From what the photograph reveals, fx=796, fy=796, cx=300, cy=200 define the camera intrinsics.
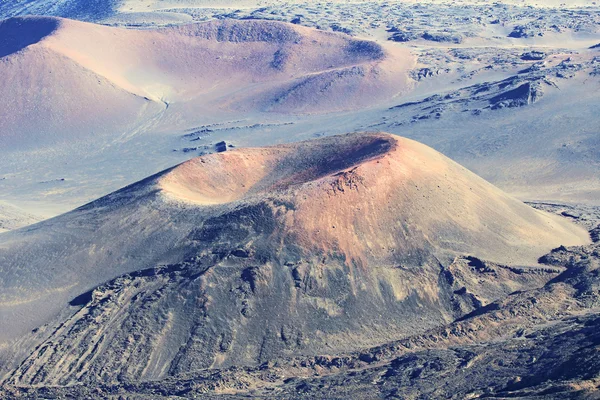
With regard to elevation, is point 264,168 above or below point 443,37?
below

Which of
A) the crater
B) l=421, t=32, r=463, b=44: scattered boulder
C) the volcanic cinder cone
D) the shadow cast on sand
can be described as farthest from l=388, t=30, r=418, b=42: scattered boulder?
the volcanic cinder cone

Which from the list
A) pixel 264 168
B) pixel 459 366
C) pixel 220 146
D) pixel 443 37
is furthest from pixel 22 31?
pixel 459 366

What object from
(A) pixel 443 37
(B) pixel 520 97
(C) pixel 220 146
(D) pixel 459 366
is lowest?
(C) pixel 220 146

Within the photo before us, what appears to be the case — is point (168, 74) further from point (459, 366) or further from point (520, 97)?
point (459, 366)

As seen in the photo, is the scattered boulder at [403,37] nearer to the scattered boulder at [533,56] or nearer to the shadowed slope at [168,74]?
the shadowed slope at [168,74]

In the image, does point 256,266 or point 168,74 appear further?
point 168,74

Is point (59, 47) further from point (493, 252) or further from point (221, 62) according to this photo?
point (493, 252)

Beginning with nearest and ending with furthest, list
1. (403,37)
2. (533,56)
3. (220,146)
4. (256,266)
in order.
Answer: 1. (256,266)
2. (220,146)
3. (533,56)
4. (403,37)

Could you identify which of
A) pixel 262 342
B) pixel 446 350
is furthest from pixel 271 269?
pixel 446 350
